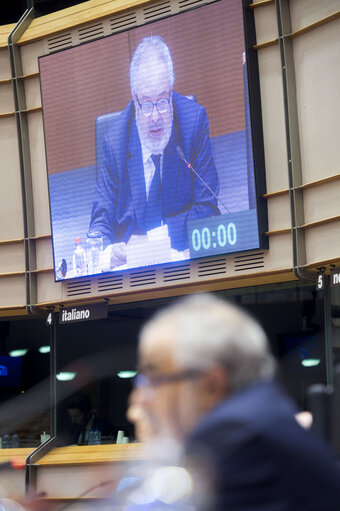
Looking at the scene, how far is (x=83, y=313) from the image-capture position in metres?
13.7

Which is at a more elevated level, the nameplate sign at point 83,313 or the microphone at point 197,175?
the microphone at point 197,175

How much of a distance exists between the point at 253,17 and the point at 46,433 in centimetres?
713

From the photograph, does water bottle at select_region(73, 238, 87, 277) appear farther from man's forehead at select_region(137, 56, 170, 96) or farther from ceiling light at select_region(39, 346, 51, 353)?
man's forehead at select_region(137, 56, 170, 96)

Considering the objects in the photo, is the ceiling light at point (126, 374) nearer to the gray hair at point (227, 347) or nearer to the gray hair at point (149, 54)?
the gray hair at point (149, 54)

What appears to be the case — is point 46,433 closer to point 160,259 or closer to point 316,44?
point 160,259

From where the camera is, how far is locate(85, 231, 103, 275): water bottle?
13203 mm

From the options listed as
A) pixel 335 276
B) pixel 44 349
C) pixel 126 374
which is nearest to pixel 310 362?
pixel 335 276

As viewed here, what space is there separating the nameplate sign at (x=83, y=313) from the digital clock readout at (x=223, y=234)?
2.01 meters

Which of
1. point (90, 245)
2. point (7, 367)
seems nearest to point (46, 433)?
point (7, 367)

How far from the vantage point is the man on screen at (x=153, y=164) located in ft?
40.3

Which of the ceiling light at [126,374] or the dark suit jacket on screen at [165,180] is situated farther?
the ceiling light at [126,374]

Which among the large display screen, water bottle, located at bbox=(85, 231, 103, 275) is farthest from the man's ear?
water bottle, located at bbox=(85, 231, 103, 275)

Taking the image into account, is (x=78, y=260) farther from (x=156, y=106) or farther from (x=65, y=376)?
(x=156, y=106)

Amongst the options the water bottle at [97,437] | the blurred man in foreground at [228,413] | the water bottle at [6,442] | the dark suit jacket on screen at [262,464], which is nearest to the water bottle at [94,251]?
the water bottle at [97,437]
